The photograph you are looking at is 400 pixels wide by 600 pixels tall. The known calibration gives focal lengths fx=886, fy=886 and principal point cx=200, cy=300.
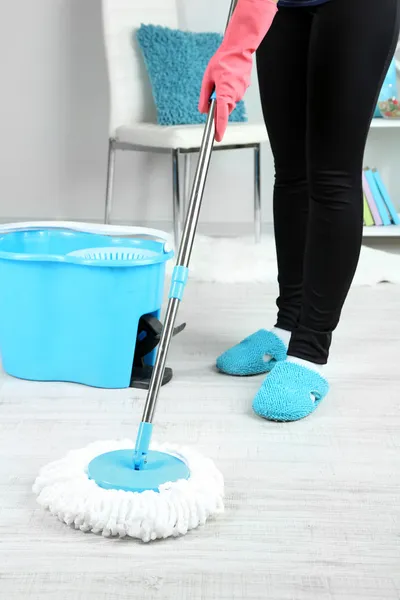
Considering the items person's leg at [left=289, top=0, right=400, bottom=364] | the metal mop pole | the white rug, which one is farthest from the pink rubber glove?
the white rug

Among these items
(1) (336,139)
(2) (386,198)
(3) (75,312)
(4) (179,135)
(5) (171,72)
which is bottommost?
(2) (386,198)

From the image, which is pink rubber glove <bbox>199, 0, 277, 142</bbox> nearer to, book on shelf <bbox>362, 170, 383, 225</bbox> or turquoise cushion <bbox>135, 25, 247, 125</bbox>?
turquoise cushion <bbox>135, 25, 247, 125</bbox>

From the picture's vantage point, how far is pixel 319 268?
1.48 m

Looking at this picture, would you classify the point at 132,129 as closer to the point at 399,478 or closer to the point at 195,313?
the point at 195,313

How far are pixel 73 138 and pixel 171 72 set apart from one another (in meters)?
0.62

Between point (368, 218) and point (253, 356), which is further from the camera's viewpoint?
point (368, 218)

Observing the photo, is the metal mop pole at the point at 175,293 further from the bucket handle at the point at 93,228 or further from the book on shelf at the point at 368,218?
the book on shelf at the point at 368,218

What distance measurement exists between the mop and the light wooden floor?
23 mm

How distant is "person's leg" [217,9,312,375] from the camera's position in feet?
4.87

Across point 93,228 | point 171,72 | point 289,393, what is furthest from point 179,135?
point 289,393

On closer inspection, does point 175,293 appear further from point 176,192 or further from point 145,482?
point 176,192

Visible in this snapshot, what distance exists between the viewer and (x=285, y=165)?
160 centimetres

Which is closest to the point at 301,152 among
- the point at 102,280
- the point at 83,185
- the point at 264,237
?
the point at 102,280

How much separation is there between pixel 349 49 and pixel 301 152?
26cm
